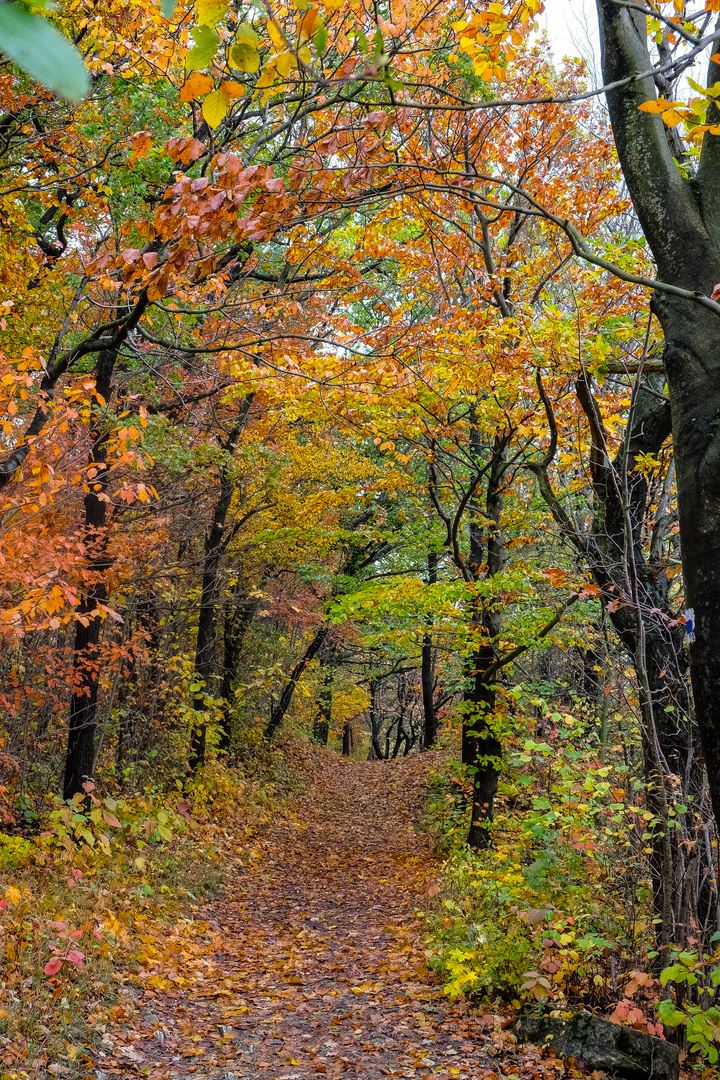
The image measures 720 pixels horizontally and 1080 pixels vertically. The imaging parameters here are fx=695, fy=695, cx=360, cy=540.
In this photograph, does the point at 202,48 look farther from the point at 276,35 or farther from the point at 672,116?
the point at 672,116

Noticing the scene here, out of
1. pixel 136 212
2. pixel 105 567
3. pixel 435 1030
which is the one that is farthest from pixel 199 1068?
pixel 136 212

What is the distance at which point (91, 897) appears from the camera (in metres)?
6.69

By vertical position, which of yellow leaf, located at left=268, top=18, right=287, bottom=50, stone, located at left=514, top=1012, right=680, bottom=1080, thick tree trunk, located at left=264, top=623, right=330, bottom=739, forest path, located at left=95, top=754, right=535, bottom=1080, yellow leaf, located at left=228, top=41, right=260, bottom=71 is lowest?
forest path, located at left=95, top=754, right=535, bottom=1080

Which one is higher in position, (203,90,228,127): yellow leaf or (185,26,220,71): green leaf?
(203,90,228,127): yellow leaf

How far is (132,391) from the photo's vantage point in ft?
32.7

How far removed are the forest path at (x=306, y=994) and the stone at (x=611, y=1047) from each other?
9.3 inches

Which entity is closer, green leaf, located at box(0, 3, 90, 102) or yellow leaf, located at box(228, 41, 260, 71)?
green leaf, located at box(0, 3, 90, 102)

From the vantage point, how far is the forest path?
4902mm

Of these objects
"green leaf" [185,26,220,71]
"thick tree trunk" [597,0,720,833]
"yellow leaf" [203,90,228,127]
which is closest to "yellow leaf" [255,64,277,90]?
"yellow leaf" [203,90,228,127]

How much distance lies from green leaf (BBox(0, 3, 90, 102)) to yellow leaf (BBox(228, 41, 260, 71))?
170 centimetres

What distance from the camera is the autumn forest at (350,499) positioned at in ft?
11.4

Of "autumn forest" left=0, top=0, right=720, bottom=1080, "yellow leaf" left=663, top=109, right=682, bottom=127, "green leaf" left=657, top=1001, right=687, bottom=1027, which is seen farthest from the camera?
"green leaf" left=657, top=1001, right=687, bottom=1027

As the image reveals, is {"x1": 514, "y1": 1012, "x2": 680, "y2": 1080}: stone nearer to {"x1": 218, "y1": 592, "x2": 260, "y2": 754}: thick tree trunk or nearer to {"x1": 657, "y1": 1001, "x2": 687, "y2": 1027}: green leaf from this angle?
{"x1": 657, "y1": 1001, "x2": 687, "y2": 1027}: green leaf

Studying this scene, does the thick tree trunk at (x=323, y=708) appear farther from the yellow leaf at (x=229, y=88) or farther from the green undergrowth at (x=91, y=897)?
the yellow leaf at (x=229, y=88)
